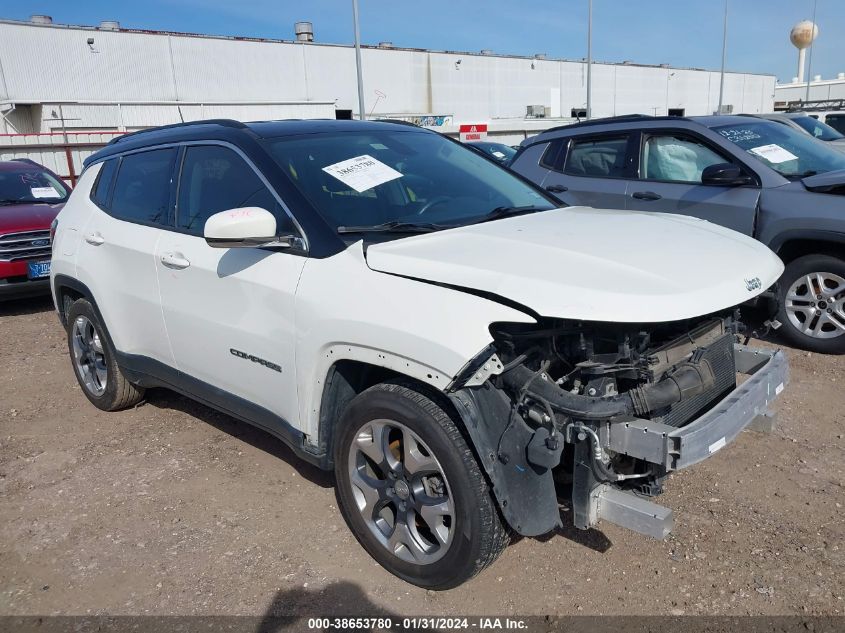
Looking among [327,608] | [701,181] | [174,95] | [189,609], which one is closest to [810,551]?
[327,608]

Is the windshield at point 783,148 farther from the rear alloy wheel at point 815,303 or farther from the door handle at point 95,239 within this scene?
the door handle at point 95,239

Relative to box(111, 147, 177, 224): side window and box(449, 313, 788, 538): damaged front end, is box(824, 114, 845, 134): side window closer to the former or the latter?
box(449, 313, 788, 538): damaged front end

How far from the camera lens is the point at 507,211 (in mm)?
3539

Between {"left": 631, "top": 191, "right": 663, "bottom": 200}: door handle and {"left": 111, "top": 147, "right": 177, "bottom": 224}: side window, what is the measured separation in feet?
12.9

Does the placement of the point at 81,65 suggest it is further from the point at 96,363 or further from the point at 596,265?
the point at 596,265

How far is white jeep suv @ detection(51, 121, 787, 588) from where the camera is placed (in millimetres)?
2494

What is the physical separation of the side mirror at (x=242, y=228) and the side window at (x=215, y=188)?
0.55 ft

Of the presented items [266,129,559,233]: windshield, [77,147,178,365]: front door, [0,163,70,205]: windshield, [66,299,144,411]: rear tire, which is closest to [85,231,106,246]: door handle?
[77,147,178,365]: front door

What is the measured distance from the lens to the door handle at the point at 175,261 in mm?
3621

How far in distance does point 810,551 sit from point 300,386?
2.33 metres

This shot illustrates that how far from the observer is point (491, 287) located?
8.16 ft

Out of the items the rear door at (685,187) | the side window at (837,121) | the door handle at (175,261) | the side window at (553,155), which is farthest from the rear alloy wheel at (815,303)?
the side window at (837,121)

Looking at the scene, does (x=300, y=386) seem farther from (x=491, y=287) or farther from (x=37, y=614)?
(x=37, y=614)


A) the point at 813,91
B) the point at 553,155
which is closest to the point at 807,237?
the point at 553,155
